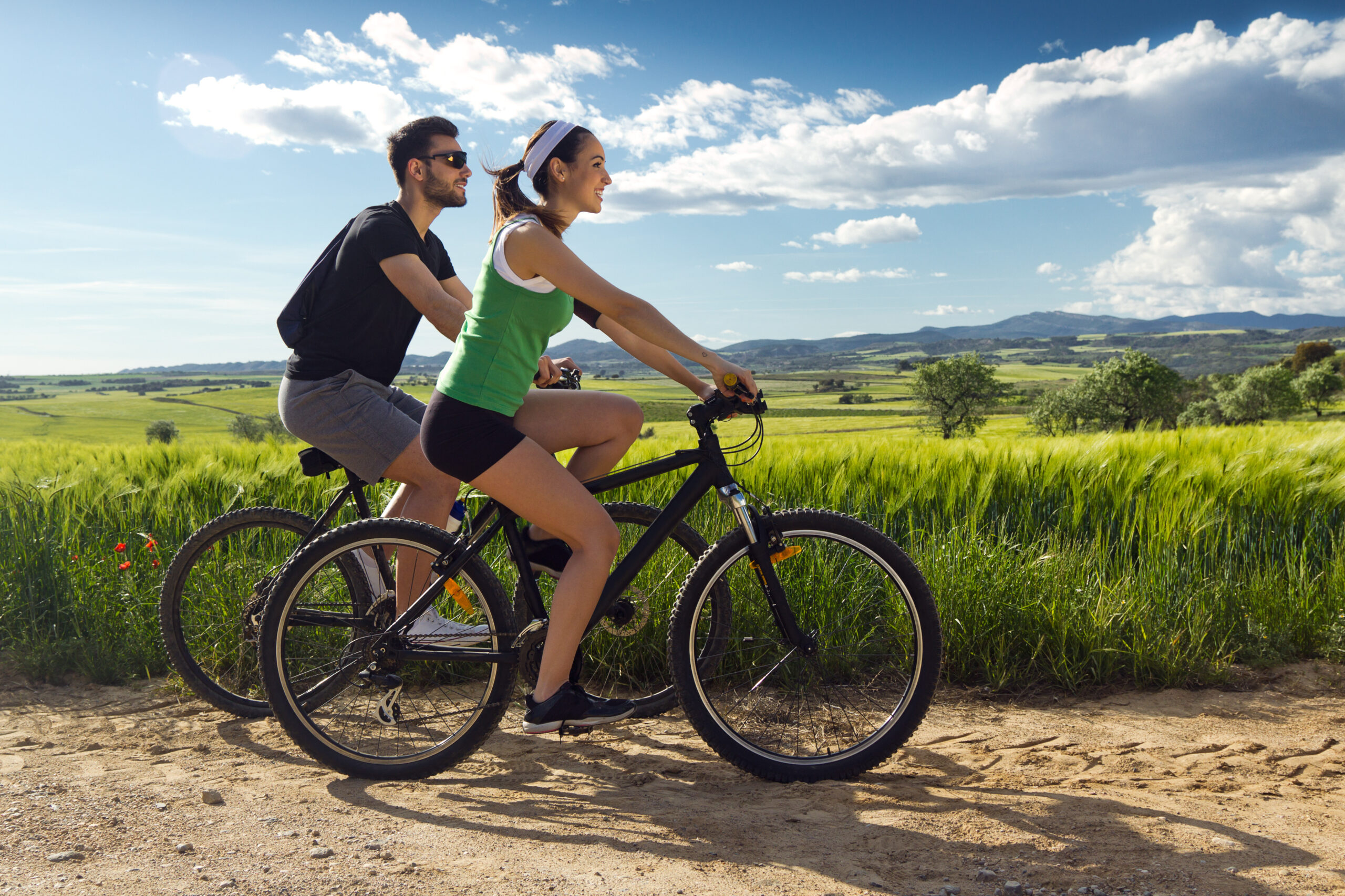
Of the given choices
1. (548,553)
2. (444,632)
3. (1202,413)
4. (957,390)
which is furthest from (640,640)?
(1202,413)

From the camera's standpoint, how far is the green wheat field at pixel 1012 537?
4129 mm

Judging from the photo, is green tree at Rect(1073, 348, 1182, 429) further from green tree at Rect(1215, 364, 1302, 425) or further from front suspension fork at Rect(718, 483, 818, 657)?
front suspension fork at Rect(718, 483, 818, 657)

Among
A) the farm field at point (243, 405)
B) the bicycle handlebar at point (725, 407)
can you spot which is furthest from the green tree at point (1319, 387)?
the bicycle handlebar at point (725, 407)

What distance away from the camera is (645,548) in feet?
10.1

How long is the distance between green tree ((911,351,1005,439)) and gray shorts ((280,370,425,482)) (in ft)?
229

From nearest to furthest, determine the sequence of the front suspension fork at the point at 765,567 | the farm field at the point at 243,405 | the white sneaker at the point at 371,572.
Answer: the front suspension fork at the point at 765,567, the white sneaker at the point at 371,572, the farm field at the point at 243,405

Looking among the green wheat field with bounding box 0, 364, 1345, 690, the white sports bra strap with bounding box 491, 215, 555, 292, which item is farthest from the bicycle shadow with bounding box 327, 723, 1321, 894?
the white sports bra strap with bounding box 491, 215, 555, 292

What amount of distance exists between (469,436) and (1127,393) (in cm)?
6778

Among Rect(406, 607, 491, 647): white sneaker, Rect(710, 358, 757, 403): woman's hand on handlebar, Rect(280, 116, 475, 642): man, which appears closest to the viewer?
Rect(710, 358, 757, 403): woman's hand on handlebar

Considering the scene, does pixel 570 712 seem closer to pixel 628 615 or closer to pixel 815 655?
pixel 628 615

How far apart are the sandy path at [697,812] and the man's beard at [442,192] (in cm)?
223

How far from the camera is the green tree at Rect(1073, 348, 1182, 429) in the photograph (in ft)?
203

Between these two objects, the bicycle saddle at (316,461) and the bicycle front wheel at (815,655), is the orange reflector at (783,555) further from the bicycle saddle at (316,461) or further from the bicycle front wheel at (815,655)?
the bicycle saddle at (316,461)

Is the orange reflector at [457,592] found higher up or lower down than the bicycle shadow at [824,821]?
higher up
